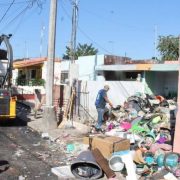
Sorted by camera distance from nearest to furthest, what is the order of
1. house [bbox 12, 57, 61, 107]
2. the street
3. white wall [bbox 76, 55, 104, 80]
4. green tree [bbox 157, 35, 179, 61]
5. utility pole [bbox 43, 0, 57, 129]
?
1. the street
2. utility pole [bbox 43, 0, 57, 129]
3. white wall [bbox 76, 55, 104, 80]
4. house [bbox 12, 57, 61, 107]
5. green tree [bbox 157, 35, 179, 61]

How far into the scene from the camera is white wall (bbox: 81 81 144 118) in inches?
695

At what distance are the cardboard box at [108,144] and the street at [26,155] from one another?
0.96 meters

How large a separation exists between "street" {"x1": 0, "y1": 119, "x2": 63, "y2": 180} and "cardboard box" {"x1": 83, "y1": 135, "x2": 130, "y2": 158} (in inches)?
37.7

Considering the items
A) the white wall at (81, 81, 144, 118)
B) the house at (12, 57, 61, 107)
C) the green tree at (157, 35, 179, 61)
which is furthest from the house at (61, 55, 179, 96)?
the green tree at (157, 35, 179, 61)

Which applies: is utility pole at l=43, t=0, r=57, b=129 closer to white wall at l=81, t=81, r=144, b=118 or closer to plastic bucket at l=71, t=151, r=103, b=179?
white wall at l=81, t=81, r=144, b=118

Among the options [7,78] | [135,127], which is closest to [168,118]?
[135,127]

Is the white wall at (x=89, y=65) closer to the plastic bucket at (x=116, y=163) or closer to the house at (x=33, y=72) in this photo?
the house at (x=33, y=72)

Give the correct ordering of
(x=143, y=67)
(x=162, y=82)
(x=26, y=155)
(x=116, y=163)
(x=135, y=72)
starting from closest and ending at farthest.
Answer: (x=116, y=163)
(x=26, y=155)
(x=143, y=67)
(x=135, y=72)
(x=162, y=82)

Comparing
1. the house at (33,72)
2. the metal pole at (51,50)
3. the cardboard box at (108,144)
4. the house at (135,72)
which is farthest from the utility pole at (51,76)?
the house at (33,72)

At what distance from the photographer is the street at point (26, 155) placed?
824 cm

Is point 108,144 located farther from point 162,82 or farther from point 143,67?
point 162,82

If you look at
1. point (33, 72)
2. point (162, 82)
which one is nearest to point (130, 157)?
point (162, 82)

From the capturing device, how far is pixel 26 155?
390 inches

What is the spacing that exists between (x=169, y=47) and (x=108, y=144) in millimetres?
31079
